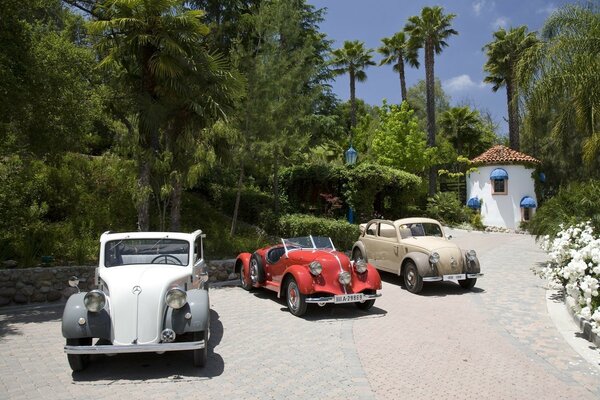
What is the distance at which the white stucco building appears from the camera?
1027 inches

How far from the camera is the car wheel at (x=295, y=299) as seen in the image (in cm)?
802

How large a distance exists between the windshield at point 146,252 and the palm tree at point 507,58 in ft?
95.3

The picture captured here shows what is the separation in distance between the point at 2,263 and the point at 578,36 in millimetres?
15115

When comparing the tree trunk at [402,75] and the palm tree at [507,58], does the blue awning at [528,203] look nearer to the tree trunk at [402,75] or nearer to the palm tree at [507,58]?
the palm tree at [507,58]

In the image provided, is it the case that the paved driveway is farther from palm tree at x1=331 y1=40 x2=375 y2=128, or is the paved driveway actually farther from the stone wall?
palm tree at x1=331 y1=40 x2=375 y2=128

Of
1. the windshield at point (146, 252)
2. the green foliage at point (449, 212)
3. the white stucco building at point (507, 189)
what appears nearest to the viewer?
the windshield at point (146, 252)

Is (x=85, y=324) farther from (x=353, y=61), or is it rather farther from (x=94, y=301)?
(x=353, y=61)

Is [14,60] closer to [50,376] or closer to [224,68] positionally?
[224,68]

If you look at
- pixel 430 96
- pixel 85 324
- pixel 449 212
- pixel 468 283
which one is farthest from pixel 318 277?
pixel 430 96

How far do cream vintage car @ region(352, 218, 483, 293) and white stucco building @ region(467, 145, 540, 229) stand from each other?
16.8 m

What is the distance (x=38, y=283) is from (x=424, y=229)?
8.72 meters

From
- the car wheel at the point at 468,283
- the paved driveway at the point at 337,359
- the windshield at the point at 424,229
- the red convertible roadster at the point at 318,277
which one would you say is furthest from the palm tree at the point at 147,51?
the car wheel at the point at 468,283

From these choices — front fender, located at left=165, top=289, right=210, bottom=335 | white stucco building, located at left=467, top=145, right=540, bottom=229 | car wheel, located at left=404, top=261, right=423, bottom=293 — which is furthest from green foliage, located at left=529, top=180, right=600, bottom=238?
white stucco building, located at left=467, top=145, right=540, bottom=229

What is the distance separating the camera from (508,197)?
86.6 feet
